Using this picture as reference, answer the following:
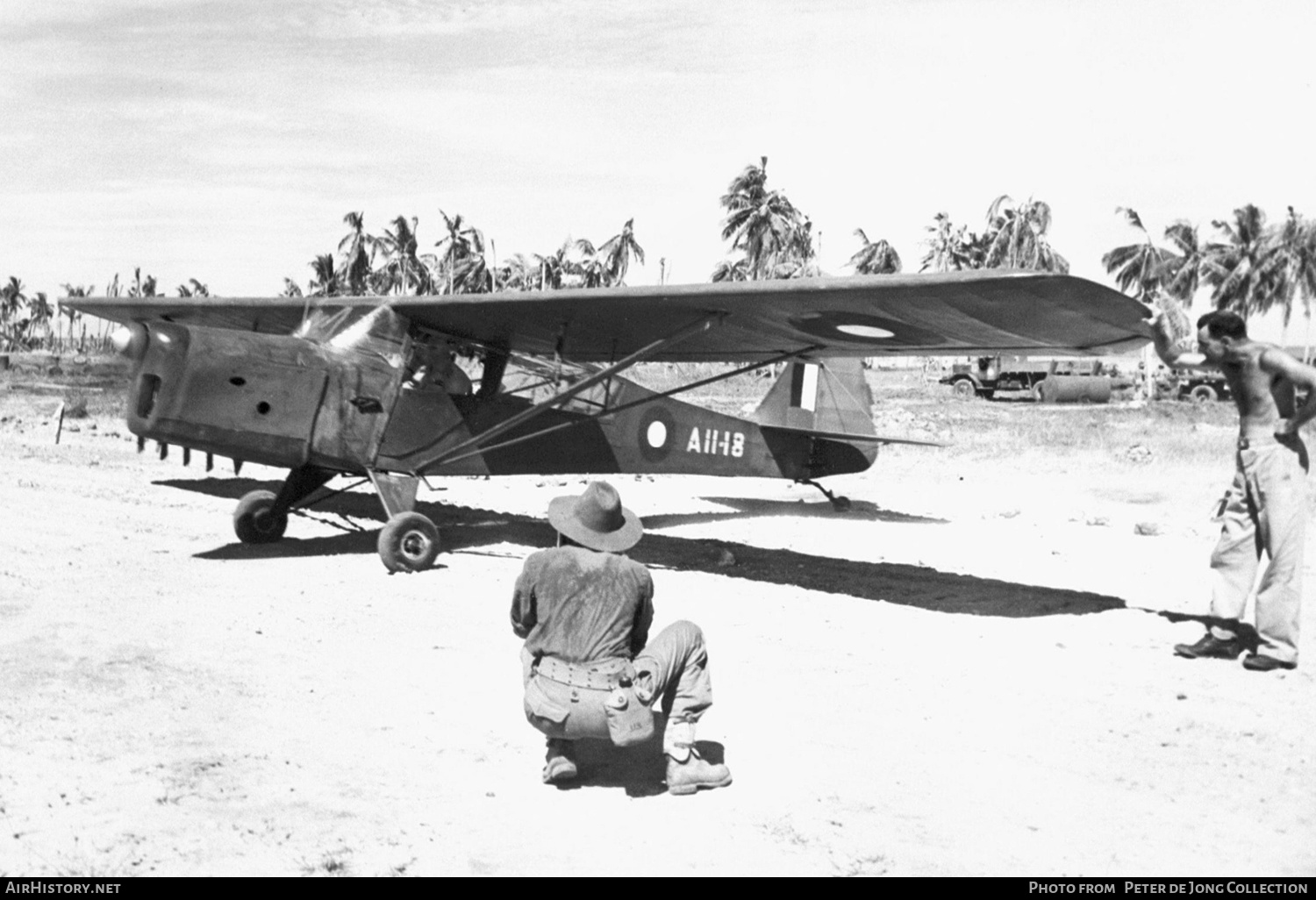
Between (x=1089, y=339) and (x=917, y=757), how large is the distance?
4701mm

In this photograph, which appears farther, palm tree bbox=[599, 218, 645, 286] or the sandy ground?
palm tree bbox=[599, 218, 645, 286]

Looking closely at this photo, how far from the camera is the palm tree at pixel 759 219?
64.3 meters

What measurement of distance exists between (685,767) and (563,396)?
649 cm

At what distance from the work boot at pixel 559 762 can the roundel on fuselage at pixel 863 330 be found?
5.23 m

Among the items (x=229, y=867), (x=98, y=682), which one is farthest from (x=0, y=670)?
(x=229, y=867)

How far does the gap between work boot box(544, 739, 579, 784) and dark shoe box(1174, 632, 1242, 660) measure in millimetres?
3980

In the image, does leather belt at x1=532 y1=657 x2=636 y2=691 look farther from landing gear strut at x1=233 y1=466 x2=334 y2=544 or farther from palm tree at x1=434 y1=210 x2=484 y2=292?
palm tree at x1=434 y1=210 x2=484 y2=292

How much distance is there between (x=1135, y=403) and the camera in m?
47.4

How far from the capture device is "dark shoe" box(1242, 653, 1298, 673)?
629 centimetres

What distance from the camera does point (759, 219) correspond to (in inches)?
2534

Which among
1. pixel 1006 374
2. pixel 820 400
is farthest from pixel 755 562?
pixel 1006 374

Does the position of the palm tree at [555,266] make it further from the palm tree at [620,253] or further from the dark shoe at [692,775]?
the dark shoe at [692,775]

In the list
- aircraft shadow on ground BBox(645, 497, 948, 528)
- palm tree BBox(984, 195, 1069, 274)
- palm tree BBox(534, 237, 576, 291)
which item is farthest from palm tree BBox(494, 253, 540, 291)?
aircraft shadow on ground BBox(645, 497, 948, 528)
